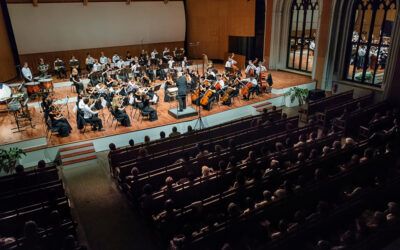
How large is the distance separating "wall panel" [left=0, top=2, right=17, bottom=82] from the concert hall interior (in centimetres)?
10

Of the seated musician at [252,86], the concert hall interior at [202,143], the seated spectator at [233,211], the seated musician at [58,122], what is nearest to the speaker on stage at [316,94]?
the concert hall interior at [202,143]

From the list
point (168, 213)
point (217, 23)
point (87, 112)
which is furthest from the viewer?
point (217, 23)

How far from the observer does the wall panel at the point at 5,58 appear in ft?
49.4

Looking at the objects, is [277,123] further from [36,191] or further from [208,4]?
[208,4]

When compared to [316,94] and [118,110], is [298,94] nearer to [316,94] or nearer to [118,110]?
[316,94]

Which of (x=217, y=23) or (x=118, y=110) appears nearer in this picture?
(x=118, y=110)

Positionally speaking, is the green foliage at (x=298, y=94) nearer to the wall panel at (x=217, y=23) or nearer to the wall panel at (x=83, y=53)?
the wall panel at (x=217, y=23)

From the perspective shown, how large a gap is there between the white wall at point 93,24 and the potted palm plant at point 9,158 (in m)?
10.7

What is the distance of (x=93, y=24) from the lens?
1808 centimetres

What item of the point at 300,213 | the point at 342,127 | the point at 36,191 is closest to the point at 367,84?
the point at 342,127

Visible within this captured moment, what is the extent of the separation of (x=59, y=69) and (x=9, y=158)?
30.2 ft

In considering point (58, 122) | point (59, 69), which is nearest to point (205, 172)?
point (58, 122)

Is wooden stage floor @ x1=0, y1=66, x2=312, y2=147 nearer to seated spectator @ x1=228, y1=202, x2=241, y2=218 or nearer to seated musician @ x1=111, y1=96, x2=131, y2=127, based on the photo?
seated musician @ x1=111, y1=96, x2=131, y2=127

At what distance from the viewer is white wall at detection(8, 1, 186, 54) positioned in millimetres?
16422
